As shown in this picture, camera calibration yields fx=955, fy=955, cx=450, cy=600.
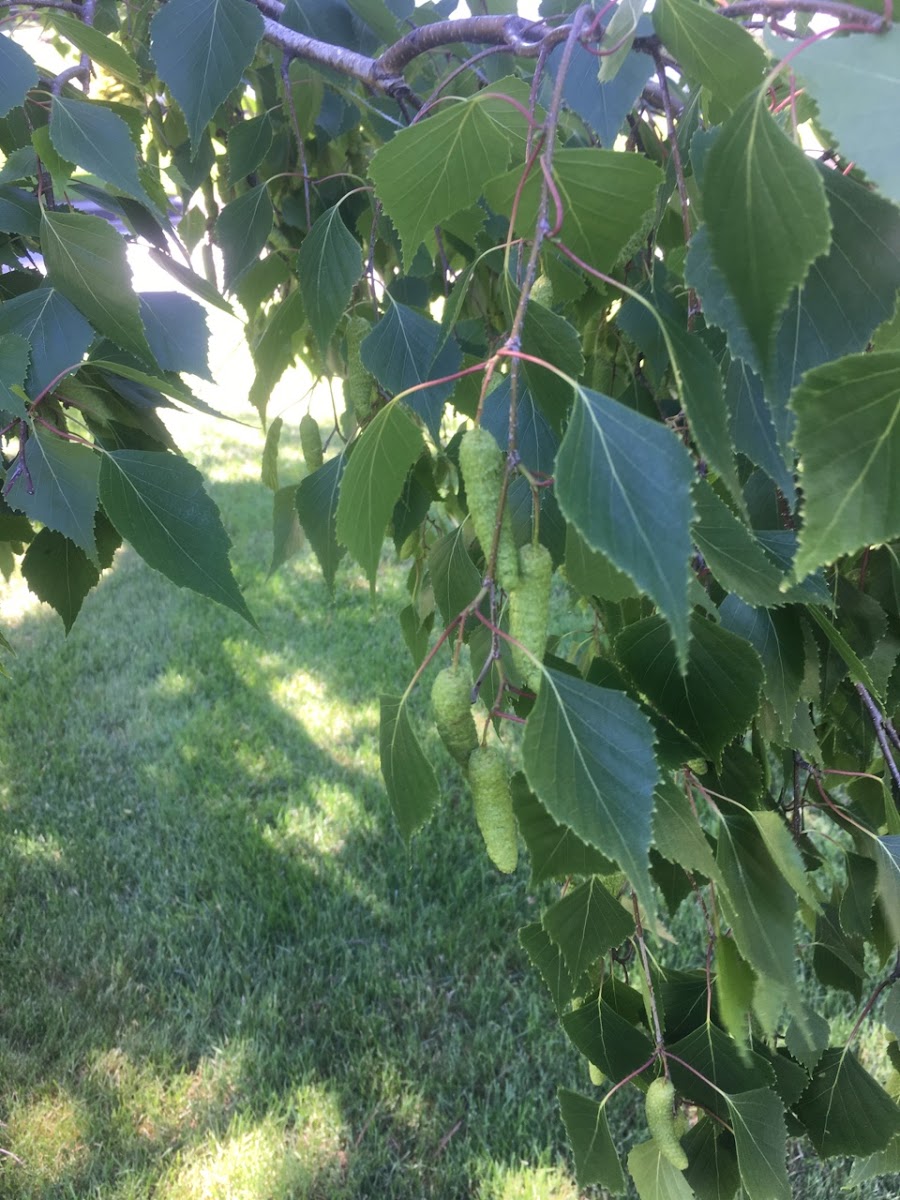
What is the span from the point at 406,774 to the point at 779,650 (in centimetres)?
32

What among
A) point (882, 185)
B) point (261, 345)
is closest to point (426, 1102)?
point (261, 345)

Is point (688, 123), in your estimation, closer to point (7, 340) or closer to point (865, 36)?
point (865, 36)

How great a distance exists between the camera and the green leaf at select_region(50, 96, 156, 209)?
0.85 metres

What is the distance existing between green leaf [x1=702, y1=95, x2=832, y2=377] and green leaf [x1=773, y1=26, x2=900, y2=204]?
0.02 m

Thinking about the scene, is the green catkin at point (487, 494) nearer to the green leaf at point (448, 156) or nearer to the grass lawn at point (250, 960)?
the green leaf at point (448, 156)

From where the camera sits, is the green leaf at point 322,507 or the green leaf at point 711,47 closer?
the green leaf at point 711,47

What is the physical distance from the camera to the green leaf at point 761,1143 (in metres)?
0.76

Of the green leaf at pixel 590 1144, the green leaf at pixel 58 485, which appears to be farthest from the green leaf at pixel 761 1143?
the green leaf at pixel 58 485

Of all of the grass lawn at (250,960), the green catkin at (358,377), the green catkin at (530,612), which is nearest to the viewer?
the green catkin at (530,612)

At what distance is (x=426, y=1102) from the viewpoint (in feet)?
6.46

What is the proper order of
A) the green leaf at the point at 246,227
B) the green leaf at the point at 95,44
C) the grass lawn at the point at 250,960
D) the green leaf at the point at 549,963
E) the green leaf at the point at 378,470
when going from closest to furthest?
the green leaf at the point at 378,470 → the green leaf at the point at 549,963 → the green leaf at the point at 95,44 → the green leaf at the point at 246,227 → the grass lawn at the point at 250,960

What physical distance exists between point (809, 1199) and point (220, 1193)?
1097mm

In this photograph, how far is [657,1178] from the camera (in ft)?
2.49

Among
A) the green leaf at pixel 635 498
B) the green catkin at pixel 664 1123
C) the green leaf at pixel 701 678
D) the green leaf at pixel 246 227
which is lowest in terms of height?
the green catkin at pixel 664 1123
